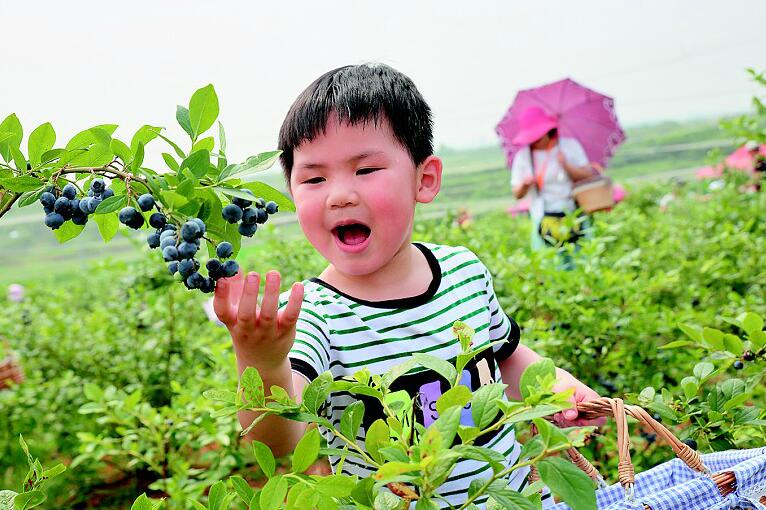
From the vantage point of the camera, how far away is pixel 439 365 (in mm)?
779

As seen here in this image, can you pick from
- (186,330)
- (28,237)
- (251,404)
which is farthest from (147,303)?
(28,237)

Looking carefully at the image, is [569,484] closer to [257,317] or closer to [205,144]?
[257,317]

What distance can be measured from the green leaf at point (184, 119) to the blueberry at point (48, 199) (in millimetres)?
162

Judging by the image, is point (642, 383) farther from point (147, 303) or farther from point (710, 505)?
point (147, 303)

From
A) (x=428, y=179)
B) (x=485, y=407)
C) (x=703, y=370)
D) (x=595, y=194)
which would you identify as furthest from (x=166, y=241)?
(x=595, y=194)

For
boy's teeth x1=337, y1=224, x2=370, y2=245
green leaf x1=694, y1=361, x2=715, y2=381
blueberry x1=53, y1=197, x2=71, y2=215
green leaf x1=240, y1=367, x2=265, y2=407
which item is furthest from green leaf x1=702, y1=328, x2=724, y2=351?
blueberry x1=53, y1=197, x2=71, y2=215

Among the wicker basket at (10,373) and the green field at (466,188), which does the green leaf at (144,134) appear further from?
the green field at (466,188)

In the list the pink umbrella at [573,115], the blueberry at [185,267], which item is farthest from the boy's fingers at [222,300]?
the pink umbrella at [573,115]

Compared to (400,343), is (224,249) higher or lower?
higher

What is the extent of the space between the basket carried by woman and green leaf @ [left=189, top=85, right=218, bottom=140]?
2.17 feet

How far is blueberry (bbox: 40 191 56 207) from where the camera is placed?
82cm

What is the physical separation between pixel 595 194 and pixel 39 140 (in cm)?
383

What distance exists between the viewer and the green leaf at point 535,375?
0.73m

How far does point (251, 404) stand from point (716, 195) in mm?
3892
